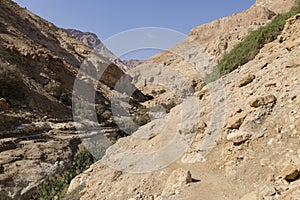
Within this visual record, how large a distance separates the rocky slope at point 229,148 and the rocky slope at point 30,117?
1.46 metres

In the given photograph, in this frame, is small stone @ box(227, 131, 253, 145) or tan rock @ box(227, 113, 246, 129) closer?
small stone @ box(227, 131, 253, 145)

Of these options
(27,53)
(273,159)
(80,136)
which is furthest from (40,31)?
(273,159)

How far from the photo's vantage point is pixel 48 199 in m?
6.73

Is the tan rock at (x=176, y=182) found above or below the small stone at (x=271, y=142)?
above

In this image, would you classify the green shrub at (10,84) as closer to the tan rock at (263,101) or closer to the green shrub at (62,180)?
the green shrub at (62,180)

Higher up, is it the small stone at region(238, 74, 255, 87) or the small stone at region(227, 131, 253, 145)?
the small stone at region(238, 74, 255, 87)

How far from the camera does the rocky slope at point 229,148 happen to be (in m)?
4.40

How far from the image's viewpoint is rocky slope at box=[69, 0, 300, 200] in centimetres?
440

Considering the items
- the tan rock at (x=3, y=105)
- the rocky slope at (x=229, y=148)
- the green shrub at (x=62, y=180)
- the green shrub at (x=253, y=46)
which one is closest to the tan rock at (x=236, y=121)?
the rocky slope at (x=229, y=148)

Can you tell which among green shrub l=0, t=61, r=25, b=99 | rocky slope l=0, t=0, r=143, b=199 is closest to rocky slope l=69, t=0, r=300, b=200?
rocky slope l=0, t=0, r=143, b=199

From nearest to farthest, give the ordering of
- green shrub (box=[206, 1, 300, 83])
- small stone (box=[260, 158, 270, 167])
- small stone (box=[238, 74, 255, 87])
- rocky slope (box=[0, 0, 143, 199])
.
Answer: small stone (box=[260, 158, 270, 167]), small stone (box=[238, 74, 255, 87]), rocky slope (box=[0, 0, 143, 199]), green shrub (box=[206, 1, 300, 83])

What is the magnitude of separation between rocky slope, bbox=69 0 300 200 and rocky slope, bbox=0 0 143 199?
146 centimetres

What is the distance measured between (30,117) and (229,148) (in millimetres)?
8513

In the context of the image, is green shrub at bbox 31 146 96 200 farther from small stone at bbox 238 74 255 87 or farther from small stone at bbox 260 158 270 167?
small stone at bbox 238 74 255 87
